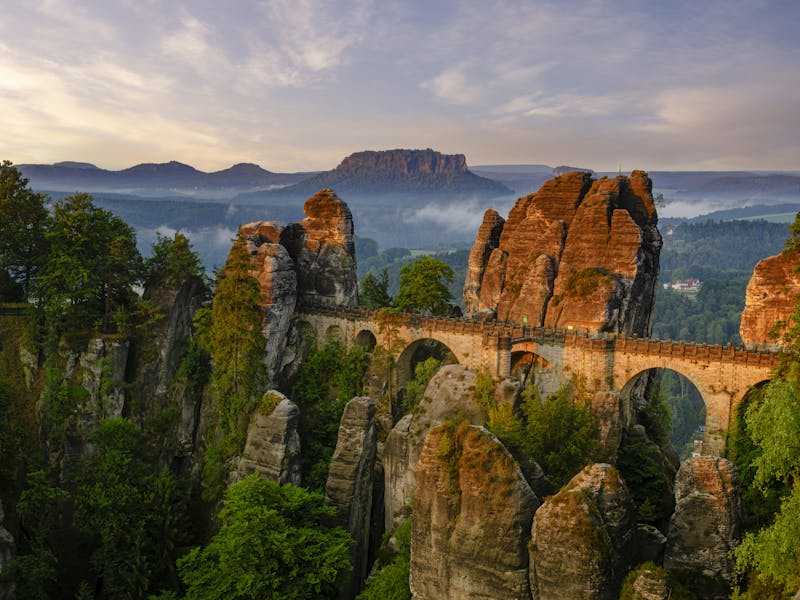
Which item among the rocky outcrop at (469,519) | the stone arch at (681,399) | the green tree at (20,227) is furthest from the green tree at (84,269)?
the stone arch at (681,399)

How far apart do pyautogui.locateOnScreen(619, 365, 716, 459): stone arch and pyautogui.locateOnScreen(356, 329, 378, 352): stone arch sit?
61.6ft

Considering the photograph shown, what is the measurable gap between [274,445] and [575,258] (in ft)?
87.1

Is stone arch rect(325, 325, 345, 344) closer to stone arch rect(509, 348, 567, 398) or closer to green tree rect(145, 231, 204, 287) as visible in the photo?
green tree rect(145, 231, 204, 287)

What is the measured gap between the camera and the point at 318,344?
48.8 meters

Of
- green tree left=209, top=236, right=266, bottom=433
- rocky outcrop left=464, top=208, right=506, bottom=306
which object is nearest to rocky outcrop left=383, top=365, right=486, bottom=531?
green tree left=209, top=236, right=266, bottom=433

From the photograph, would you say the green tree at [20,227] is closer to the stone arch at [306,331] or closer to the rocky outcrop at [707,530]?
the stone arch at [306,331]

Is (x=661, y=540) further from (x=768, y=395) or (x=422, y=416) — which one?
(x=422, y=416)

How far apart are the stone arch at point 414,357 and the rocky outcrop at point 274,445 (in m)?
15.0

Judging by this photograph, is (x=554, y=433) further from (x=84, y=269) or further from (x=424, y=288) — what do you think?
(x=84, y=269)

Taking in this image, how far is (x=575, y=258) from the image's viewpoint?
46.0m

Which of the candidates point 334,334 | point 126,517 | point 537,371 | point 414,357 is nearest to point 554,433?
point 537,371

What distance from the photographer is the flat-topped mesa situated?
4350 centimetres

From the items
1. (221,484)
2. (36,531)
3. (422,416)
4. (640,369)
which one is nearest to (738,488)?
(422,416)

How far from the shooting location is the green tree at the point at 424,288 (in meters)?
49.1
